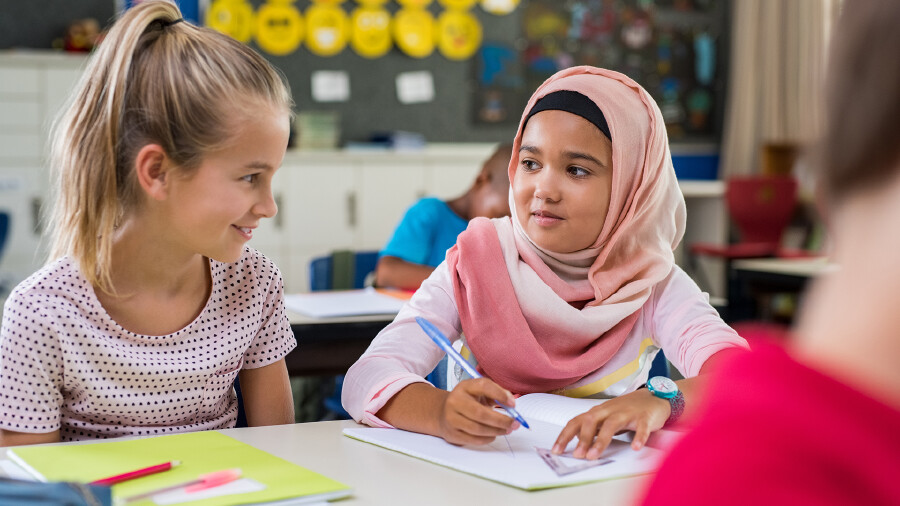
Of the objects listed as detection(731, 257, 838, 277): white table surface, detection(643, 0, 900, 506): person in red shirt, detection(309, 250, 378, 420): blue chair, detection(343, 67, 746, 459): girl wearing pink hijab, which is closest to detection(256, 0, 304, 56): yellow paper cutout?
detection(309, 250, 378, 420): blue chair

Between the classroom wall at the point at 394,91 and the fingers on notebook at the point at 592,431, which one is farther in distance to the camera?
the classroom wall at the point at 394,91

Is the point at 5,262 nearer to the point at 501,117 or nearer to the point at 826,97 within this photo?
the point at 501,117

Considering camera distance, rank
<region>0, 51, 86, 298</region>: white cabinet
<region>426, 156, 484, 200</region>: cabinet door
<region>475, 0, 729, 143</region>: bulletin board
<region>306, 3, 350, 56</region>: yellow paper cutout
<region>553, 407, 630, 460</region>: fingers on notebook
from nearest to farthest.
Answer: <region>553, 407, 630, 460</region>: fingers on notebook
<region>0, 51, 86, 298</region>: white cabinet
<region>426, 156, 484, 200</region>: cabinet door
<region>306, 3, 350, 56</region>: yellow paper cutout
<region>475, 0, 729, 143</region>: bulletin board

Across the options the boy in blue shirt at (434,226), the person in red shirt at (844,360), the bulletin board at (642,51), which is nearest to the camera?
the person in red shirt at (844,360)

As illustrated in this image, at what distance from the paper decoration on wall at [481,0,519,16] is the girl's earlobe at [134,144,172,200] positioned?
5057 mm

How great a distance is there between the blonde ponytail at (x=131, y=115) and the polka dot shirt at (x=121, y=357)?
0.20ft

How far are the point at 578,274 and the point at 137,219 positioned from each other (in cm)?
65

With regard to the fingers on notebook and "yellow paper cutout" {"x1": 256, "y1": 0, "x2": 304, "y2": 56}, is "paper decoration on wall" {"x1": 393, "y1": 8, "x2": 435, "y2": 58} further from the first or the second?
the fingers on notebook

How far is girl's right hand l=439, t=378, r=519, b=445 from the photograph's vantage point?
100cm

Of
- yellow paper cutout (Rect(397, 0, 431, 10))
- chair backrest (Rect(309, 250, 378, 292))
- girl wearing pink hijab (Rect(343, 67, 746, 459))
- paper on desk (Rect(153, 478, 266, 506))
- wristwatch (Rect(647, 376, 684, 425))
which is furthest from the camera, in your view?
yellow paper cutout (Rect(397, 0, 431, 10))

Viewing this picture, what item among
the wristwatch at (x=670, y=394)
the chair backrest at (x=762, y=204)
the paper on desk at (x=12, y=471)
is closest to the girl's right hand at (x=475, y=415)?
the wristwatch at (x=670, y=394)

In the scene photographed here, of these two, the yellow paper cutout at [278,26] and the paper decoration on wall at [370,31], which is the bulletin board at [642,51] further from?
the yellow paper cutout at [278,26]

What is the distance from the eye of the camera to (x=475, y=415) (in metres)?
1.01

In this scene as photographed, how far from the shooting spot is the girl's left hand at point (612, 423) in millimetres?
977
